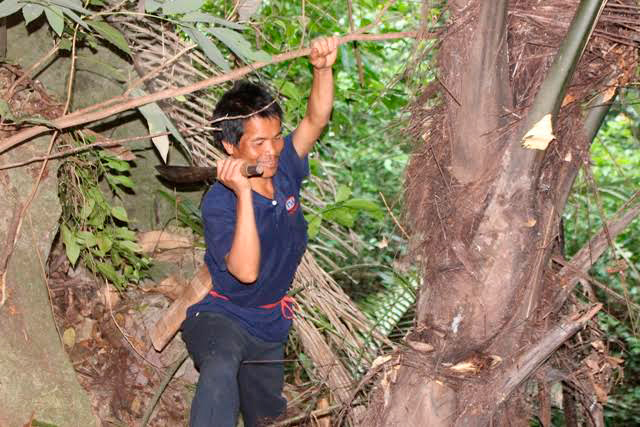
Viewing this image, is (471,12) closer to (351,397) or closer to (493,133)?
(493,133)

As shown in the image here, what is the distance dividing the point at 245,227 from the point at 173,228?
4.60ft

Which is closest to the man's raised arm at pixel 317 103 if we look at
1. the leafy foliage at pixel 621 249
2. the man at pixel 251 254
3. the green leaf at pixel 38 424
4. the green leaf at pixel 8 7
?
the man at pixel 251 254

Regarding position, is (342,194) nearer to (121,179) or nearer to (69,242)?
(121,179)

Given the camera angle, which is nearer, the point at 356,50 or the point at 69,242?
the point at 356,50

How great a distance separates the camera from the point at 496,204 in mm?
1810

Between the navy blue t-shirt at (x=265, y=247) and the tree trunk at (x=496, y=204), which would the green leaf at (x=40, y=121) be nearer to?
the navy blue t-shirt at (x=265, y=247)

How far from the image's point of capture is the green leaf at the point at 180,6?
2.10 metres

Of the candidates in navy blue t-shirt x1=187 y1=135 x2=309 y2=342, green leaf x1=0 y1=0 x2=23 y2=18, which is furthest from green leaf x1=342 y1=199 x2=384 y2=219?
green leaf x1=0 y1=0 x2=23 y2=18

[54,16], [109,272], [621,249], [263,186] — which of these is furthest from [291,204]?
[621,249]

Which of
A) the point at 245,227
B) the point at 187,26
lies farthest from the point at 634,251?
the point at 187,26

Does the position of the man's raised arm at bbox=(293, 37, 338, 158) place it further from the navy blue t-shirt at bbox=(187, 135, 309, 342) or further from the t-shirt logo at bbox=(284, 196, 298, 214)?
the t-shirt logo at bbox=(284, 196, 298, 214)

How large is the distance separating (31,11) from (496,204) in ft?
4.72

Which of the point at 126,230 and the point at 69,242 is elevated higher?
the point at 69,242

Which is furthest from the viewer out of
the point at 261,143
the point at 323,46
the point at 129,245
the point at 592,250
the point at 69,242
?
the point at 129,245
